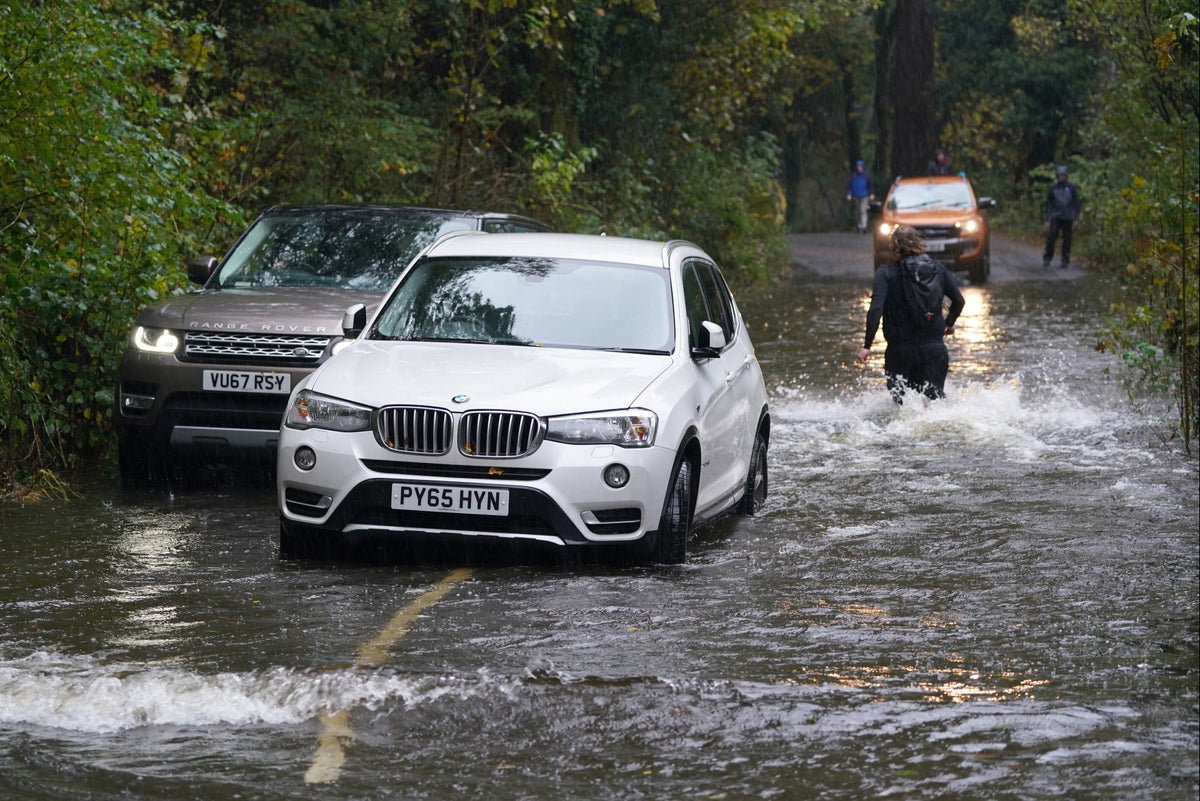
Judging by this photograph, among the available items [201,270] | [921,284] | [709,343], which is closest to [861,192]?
[921,284]

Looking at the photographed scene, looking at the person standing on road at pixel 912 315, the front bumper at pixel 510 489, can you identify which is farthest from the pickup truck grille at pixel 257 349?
the person standing on road at pixel 912 315

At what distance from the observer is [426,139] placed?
77.9 feet

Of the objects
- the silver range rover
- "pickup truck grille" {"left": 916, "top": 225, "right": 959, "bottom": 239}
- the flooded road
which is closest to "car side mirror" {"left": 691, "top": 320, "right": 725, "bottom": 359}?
the flooded road

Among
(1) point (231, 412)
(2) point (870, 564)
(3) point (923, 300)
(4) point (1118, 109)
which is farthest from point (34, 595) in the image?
(4) point (1118, 109)

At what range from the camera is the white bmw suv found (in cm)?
813

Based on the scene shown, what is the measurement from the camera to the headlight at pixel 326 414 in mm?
8312

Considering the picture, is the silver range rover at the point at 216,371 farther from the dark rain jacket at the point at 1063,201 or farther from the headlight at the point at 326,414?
Result: the dark rain jacket at the point at 1063,201

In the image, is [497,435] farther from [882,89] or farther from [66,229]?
[882,89]

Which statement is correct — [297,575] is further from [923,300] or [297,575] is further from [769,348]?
[769,348]

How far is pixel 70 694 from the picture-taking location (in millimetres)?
6219

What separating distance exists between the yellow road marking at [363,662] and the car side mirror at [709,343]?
1697 mm

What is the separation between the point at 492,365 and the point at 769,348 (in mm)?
11779

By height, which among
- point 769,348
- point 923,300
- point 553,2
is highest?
point 553,2

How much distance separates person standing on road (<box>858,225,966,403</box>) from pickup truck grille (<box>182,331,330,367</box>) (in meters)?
4.23
